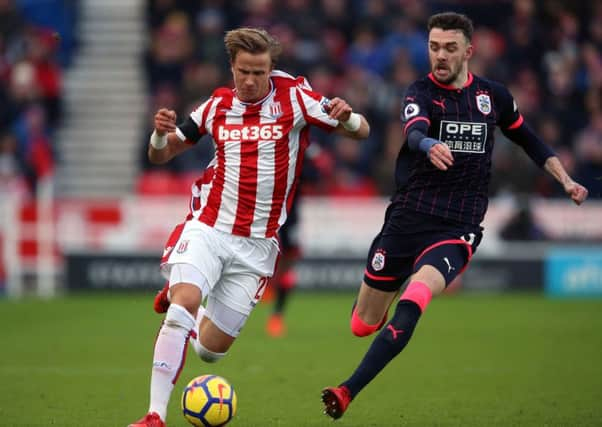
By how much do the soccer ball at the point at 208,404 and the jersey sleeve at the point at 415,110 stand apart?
78.9 inches

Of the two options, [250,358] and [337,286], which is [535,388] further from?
[337,286]

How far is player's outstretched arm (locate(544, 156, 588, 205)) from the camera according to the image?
7.23m

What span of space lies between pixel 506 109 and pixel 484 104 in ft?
0.77

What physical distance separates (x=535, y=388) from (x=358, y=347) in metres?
3.17

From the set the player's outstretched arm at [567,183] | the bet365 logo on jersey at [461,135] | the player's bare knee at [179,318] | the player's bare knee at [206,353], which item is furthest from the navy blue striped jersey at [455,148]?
the player's bare knee at [179,318]

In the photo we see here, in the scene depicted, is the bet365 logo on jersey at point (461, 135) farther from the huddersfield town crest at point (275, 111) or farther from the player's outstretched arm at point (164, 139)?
the player's outstretched arm at point (164, 139)

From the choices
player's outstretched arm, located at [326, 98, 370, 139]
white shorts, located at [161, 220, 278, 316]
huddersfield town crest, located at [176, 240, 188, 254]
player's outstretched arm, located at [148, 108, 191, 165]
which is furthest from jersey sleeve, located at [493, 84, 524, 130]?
huddersfield town crest, located at [176, 240, 188, 254]

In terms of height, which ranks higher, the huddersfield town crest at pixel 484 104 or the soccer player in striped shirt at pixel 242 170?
the huddersfield town crest at pixel 484 104

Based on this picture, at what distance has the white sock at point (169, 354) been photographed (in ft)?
20.9

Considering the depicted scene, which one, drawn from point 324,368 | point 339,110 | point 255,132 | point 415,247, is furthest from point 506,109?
point 324,368

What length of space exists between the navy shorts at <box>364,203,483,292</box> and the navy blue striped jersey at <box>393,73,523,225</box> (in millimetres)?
75

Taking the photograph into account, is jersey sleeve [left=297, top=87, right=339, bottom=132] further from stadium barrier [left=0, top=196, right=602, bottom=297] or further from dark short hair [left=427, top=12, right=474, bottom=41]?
stadium barrier [left=0, top=196, right=602, bottom=297]

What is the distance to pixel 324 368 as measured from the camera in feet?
32.3

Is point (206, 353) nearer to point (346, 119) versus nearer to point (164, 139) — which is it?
point (164, 139)
